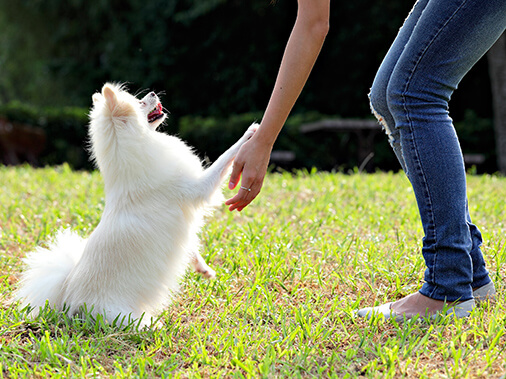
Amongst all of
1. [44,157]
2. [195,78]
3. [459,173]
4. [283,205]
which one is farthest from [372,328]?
[195,78]

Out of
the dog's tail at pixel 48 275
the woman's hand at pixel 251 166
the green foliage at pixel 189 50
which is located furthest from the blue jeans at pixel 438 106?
the green foliage at pixel 189 50

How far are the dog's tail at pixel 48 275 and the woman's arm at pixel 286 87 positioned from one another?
3.16 feet

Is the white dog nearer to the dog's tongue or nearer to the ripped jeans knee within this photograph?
the dog's tongue

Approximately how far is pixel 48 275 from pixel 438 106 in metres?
1.97

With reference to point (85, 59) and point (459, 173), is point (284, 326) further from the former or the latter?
point (85, 59)

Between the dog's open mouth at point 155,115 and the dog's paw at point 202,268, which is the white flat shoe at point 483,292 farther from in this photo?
the dog's open mouth at point 155,115

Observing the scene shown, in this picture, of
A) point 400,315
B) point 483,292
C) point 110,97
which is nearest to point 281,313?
point 400,315

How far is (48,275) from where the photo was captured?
2.56m

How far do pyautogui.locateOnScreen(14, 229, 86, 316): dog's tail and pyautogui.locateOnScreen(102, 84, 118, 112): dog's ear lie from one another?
0.77 m

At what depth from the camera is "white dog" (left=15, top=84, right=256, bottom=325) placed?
2.38 metres

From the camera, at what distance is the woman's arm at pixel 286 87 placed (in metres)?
2.06

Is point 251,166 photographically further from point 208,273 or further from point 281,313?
point 208,273

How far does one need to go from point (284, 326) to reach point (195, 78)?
12.5 m

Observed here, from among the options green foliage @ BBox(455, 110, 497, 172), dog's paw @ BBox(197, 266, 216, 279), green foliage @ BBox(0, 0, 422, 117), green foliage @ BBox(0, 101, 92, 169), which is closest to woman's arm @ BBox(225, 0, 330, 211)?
dog's paw @ BBox(197, 266, 216, 279)
